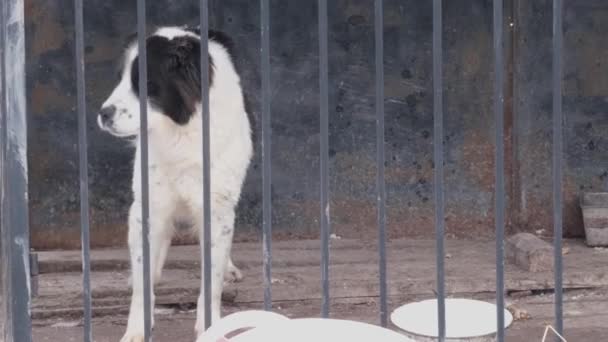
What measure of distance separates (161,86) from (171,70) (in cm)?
9

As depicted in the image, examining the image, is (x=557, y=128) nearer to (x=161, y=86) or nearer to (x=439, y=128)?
(x=439, y=128)

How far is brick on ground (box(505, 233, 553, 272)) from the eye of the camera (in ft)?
18.3

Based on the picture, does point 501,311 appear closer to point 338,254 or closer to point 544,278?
point 544,278

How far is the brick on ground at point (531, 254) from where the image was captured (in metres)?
5.59

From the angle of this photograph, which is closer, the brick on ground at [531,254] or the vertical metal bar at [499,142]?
the vertical metal bar at [499,142]

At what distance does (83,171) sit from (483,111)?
13.7 feet

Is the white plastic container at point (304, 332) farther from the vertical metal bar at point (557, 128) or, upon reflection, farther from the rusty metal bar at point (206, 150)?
the vertical metal bar at point (557, 128)

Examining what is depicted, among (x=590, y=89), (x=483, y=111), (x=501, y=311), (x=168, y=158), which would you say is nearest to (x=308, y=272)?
(x=168, y=158)

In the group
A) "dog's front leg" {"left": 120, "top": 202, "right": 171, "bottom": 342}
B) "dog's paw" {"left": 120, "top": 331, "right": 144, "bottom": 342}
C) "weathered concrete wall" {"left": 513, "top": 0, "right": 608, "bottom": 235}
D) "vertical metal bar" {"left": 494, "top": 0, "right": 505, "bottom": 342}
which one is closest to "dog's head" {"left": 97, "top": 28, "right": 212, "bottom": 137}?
"dog's front leg" {"left": 120, "top": 202, "right": 171, "bottom": 342}

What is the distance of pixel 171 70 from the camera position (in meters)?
4.75

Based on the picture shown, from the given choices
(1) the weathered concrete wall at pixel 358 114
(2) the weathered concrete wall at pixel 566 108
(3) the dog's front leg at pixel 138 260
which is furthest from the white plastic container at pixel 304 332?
(2) the weathered concrete wall at pixel 566 108

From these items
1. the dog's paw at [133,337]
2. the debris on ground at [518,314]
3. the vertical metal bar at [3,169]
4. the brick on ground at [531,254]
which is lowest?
the debris on ground at [518,314]

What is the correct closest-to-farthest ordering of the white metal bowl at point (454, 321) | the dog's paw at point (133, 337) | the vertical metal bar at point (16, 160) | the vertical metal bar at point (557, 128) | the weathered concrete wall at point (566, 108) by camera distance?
the vertical metal bar at point (16, 160)
the vertical metal bar at point (557, 128)
the white metal bowl at point (454, 321)
the dog's paw at point (133, 337)
the weathered concrete wall at point (566, 108)

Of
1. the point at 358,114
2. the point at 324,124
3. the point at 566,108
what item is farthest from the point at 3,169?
the point at 566,108
